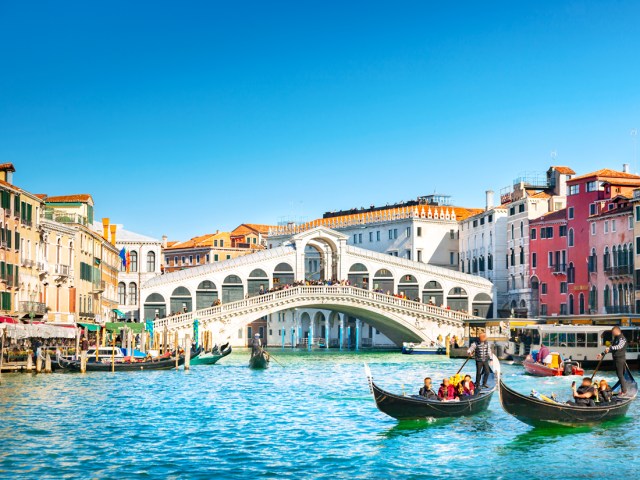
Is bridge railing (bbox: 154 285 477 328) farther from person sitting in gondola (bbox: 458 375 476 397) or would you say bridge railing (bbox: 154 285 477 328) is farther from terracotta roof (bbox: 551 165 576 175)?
person sitting in gondola (bbox: 458 375 476 397)

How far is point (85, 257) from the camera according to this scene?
42812 mm

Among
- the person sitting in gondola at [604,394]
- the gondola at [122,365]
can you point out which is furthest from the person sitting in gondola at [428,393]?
the gondola at [122,365]

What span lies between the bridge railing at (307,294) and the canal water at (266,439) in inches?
782

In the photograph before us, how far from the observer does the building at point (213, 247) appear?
252 feet

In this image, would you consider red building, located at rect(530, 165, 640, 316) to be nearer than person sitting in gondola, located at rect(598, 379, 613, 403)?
No

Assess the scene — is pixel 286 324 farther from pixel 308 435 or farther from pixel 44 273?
pixel 308 435

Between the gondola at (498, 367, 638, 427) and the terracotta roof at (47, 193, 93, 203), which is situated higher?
the terracotta roof at (47, 193, 93, 203)

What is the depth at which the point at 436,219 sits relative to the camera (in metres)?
63.1

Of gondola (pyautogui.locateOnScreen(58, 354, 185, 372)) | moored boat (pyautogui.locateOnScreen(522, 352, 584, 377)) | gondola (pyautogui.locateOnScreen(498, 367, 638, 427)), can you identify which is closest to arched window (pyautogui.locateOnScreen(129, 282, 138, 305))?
gondola (pyautogui.locateOnScreen(58, 354, 185, 372))

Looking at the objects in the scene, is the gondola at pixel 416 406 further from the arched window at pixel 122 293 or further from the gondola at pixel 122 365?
the arched window at pixel 122 293

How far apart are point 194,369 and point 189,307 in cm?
1666

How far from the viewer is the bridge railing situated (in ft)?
159

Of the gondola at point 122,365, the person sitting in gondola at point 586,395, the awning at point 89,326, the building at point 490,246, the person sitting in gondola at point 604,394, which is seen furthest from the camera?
the building at point 490,246

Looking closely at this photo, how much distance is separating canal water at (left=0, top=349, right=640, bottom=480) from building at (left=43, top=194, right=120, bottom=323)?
12.8 meters
